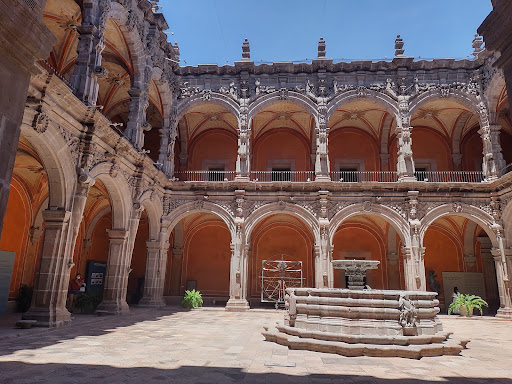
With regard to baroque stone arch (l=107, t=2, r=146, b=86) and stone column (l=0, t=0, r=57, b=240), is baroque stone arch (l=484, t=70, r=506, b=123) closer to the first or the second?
baroque stone arch (l=107, t=2, r=146, b=86)

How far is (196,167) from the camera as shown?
58.7 ft

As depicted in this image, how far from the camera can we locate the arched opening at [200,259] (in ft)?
54.5

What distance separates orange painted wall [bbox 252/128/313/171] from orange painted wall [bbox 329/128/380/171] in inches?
55.5

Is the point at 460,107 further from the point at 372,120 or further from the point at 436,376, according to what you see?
the point at 436,376

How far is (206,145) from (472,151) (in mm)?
13199

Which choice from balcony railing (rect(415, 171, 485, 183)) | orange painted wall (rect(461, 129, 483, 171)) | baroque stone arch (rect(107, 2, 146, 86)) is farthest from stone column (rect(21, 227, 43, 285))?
orange painted wall (rect(461, 129, 483, 171))

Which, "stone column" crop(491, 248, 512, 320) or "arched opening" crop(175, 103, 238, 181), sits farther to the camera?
"arched opening" crop(175, 103, 238, 181)

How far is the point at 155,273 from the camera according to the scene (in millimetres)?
13875

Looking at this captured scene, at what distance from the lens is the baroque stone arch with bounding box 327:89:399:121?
49.1 feet

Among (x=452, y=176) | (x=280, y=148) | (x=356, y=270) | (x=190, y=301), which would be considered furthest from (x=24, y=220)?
(x=452, y=176)

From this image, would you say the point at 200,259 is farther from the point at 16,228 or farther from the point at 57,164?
the point at 57,164

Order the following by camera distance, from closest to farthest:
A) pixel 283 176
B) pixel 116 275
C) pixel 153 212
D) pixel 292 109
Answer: pixel 116 275, pixel 153 212, pixel 292 109, pixel 283 176

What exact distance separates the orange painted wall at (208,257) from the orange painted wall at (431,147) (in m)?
10.4

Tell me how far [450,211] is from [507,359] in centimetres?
911
